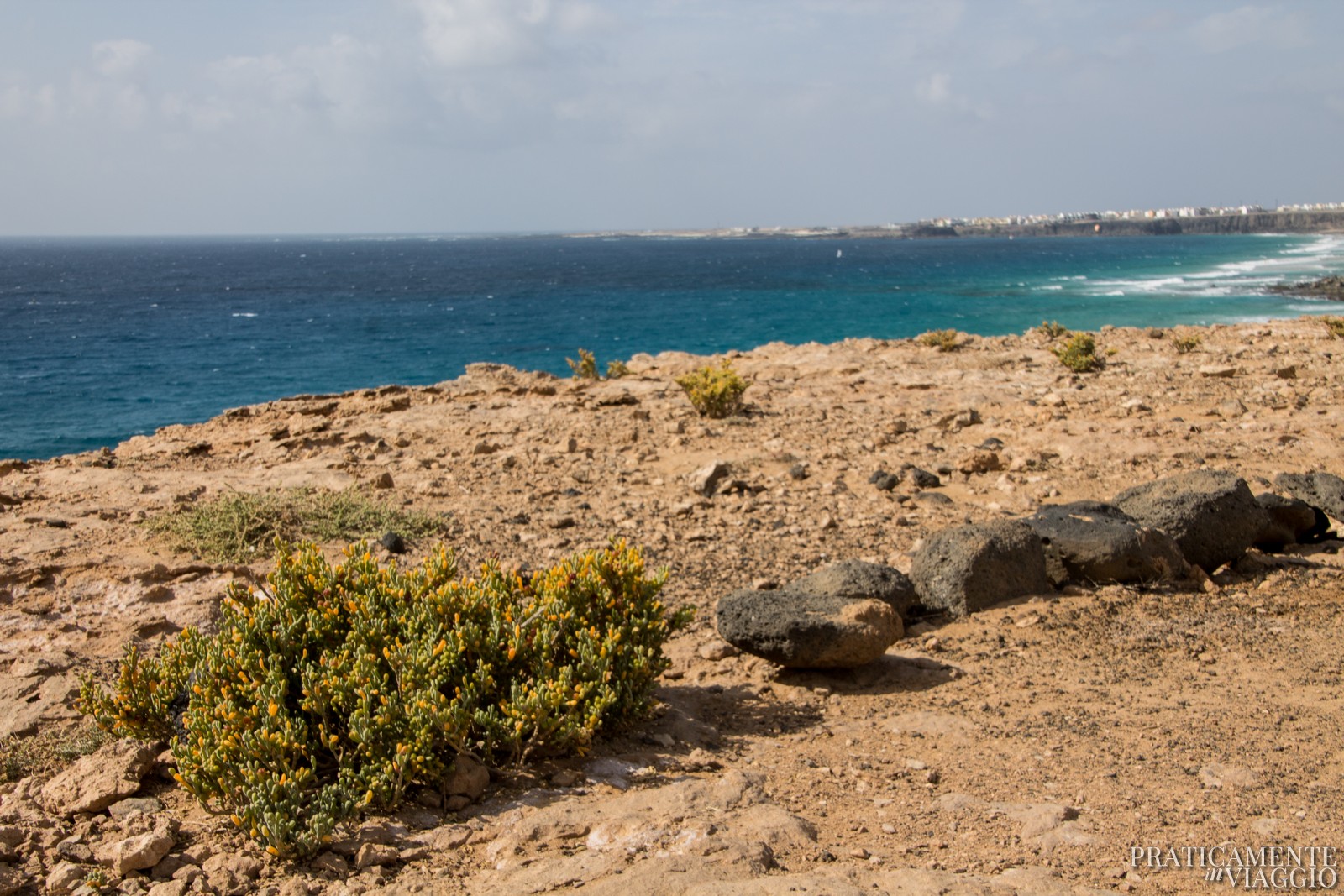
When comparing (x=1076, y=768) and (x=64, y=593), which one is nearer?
(x=1076, y=768)

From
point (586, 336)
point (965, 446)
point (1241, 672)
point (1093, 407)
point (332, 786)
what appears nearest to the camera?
point (332, 786)

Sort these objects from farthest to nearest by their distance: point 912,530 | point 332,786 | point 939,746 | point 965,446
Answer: point 965,446 < point 912,530 < point 939,746 < point 332,786

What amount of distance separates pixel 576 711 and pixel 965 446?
7243 mm

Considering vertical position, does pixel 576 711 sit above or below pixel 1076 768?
above

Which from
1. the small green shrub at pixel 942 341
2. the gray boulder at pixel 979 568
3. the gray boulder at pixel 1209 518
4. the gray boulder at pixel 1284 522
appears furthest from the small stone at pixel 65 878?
the small green shrub at pixel 942 341

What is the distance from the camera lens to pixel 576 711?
154 inches

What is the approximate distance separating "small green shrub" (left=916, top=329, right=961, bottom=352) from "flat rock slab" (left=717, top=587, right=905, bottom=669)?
46.6 ft

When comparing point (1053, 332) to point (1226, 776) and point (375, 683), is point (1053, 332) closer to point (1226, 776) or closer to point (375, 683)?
point (1226, 776)

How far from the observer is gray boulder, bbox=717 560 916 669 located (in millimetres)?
4824

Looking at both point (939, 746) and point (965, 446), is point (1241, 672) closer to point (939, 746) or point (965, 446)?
point (939, 746)

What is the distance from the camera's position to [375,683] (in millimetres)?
3596

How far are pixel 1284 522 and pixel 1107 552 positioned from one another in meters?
1.92

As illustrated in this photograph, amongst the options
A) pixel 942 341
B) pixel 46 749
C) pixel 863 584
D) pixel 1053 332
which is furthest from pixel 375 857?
pixel 1053 332

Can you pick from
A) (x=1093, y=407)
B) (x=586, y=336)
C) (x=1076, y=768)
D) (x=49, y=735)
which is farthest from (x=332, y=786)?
(x=586, y=336)
